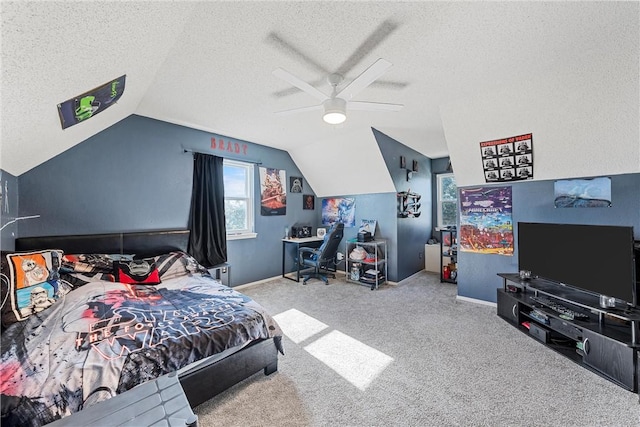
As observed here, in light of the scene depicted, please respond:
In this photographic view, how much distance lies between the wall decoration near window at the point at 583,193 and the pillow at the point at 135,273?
4504 millimetres

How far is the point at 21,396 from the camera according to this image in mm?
1094

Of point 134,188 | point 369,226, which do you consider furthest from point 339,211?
point 134,188

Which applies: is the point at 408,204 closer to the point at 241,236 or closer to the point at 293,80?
the point at 241,236

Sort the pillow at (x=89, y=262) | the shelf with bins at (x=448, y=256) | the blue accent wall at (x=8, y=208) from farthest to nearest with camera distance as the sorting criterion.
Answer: the shelf with bins at (x=448, y=256) → the pillow at (x=89, y=262) → the blue accent wall at (x=8, y=208)

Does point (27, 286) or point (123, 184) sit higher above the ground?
point (123, 184)

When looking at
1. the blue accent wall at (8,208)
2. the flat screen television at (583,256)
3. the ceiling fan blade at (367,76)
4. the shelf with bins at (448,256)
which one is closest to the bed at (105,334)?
the blue accent wall at (8,208)

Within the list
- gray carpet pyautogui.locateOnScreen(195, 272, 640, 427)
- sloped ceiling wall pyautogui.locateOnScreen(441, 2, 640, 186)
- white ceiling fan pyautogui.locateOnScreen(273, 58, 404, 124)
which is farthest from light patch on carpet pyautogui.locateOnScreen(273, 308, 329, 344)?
sloped ceiling wall pyautogui.locateOnScreen(441, 2, 640, 186)

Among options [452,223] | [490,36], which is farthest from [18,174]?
[452,223]

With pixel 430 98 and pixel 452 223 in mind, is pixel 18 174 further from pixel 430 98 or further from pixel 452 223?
pixel 452 223

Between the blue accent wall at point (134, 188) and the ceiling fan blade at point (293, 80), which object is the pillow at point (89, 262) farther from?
the ceiling fan blade at point (293, 80)

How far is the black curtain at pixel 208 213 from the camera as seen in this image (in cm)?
365

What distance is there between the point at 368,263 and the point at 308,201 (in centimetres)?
188

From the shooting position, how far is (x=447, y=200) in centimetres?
546

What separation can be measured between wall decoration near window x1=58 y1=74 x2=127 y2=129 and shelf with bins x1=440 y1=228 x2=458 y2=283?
4.81m
